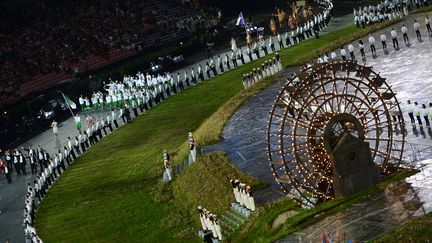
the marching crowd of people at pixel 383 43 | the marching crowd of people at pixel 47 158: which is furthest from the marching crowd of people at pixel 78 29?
the marching crowd of people at pixel 383 43

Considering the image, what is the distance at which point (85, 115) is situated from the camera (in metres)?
77.0

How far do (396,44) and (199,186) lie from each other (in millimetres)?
25267

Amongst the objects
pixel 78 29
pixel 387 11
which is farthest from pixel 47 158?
pixel 387 11

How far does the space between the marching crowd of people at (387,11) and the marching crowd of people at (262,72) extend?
35.4 feet

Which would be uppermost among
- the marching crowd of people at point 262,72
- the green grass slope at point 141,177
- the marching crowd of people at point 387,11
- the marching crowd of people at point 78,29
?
the marching crowd of people at point 78,29

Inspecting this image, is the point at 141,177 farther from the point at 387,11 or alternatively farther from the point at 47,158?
the point at 387,11

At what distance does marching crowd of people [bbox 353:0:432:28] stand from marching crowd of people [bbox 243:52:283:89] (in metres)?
10.8

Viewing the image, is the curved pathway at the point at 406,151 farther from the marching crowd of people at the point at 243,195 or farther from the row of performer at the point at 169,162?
the marching crowd of people at the point at 243,195

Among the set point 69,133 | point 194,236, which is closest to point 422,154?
point 194,236

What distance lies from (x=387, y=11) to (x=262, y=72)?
15.2 meters

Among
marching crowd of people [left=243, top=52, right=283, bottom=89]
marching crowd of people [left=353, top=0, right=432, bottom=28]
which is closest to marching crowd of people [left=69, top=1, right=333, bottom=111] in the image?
marching crowd of people [left=353, top=0, right=432, bottom=28]

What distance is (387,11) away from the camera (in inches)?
3061

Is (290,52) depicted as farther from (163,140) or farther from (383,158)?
(383,158)

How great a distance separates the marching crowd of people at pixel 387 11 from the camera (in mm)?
75812
